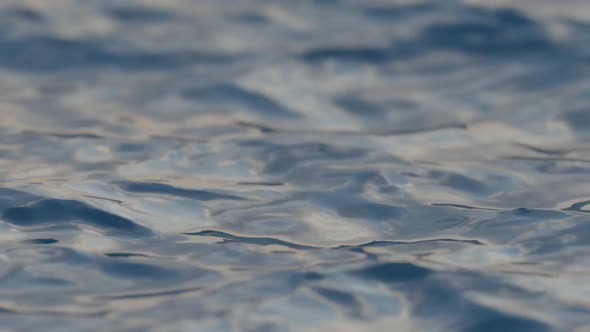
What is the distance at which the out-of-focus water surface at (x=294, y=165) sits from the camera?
2.70 metres

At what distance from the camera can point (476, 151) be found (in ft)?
13.6

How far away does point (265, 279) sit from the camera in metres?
2.83

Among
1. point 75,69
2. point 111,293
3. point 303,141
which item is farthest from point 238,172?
point 75,69

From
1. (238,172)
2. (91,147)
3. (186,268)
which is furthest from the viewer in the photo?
(91,147)

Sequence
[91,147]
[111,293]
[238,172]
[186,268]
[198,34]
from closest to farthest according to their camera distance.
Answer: [111,293]
[186,268]
[238,172]
[91,147]
[198,34]

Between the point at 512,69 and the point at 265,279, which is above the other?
the point at 512,69

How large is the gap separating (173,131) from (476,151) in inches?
54.1

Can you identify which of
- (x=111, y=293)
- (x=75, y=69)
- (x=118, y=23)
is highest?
(x=118, y=23)

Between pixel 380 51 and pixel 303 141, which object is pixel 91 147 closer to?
pixel 303 141

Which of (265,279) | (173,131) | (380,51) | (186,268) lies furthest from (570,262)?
(380,51)

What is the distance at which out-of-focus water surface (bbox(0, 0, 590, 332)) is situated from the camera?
2.70m

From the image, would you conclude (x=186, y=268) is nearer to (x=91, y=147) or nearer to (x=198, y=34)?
(x=91, y=147)

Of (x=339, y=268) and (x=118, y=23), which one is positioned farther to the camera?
(x=118, y=23)

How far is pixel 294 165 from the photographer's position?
3984 millimetres
